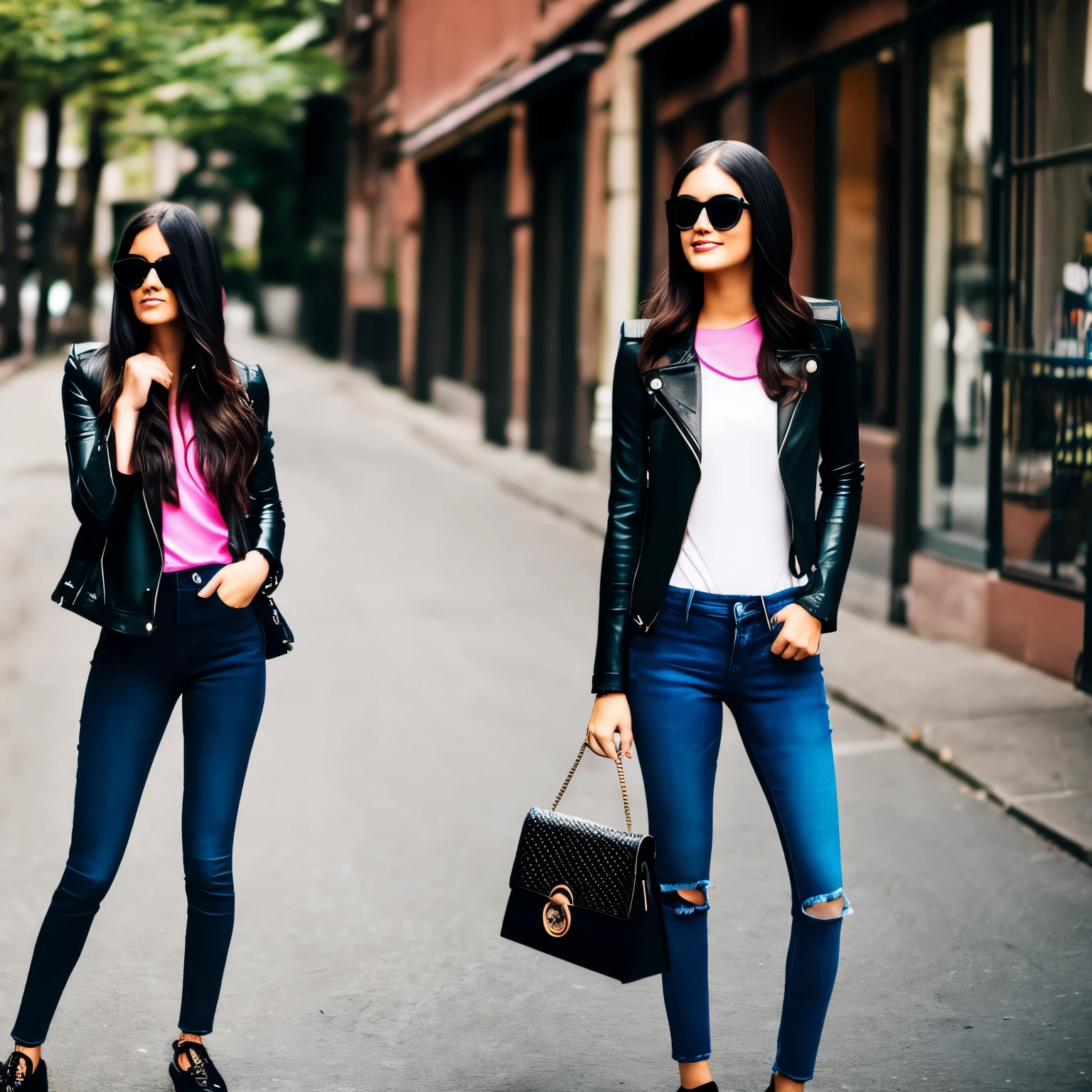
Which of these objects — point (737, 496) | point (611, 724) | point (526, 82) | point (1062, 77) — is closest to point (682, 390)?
point (737, 496)

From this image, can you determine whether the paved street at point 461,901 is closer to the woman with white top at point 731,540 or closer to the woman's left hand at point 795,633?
the woman with white top at point 731,540

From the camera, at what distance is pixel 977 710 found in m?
7.65

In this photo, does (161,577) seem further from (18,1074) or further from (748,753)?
(748,753)

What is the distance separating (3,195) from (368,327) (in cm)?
675

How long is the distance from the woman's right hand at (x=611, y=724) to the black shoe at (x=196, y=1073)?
109 cm

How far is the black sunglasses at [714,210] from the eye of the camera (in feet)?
10.6

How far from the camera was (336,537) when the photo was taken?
1258cm

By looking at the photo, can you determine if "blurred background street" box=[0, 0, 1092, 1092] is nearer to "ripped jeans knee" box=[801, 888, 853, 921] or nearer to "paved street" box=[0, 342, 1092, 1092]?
"paved street" box=[0, 342, 1092, 1092]

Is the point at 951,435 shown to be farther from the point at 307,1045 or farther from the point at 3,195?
the point at 3,195

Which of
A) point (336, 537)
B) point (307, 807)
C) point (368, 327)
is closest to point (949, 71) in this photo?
point (336, 537)

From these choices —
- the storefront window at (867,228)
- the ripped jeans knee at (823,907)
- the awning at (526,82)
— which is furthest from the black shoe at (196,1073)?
the awning at (526,82)

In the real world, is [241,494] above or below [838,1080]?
above

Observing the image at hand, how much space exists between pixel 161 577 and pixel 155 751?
348 millimetres

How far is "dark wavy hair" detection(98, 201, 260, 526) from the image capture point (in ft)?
11.4
